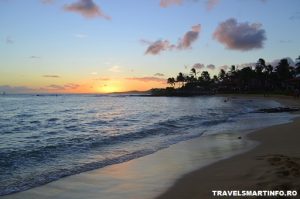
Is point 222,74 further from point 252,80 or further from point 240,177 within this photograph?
point 240,177

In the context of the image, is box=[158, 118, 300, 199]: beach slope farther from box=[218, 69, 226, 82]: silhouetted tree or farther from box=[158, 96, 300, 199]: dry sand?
box=[218, 69, 226, 82]: silhouetted tree

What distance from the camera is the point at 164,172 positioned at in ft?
33.9

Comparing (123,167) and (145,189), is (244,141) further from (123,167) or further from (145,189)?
(145,189)

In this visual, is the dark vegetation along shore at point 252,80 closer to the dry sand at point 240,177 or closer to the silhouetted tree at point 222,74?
the silhouetted tree at point 222,74

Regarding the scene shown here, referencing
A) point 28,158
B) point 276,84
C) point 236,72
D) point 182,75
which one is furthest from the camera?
point 182,75

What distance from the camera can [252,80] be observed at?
144500 millimetres

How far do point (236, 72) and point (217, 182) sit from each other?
151566 mm

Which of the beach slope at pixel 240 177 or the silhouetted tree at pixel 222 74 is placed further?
the silhouetted tree at pixel 222 74

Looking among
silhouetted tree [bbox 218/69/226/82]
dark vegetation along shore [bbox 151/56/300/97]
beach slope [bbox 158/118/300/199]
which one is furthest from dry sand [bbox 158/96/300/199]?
silhouetted tree [bbox 218/69/226/82]

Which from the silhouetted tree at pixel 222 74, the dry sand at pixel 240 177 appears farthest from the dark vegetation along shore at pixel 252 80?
the dry sand at pixel 240 177

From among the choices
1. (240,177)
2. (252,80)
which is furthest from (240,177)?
(252,80)

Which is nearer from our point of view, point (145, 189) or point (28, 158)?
point (145, 189)

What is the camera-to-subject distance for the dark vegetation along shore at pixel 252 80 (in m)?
115

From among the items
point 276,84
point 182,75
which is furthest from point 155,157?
point 182,75
